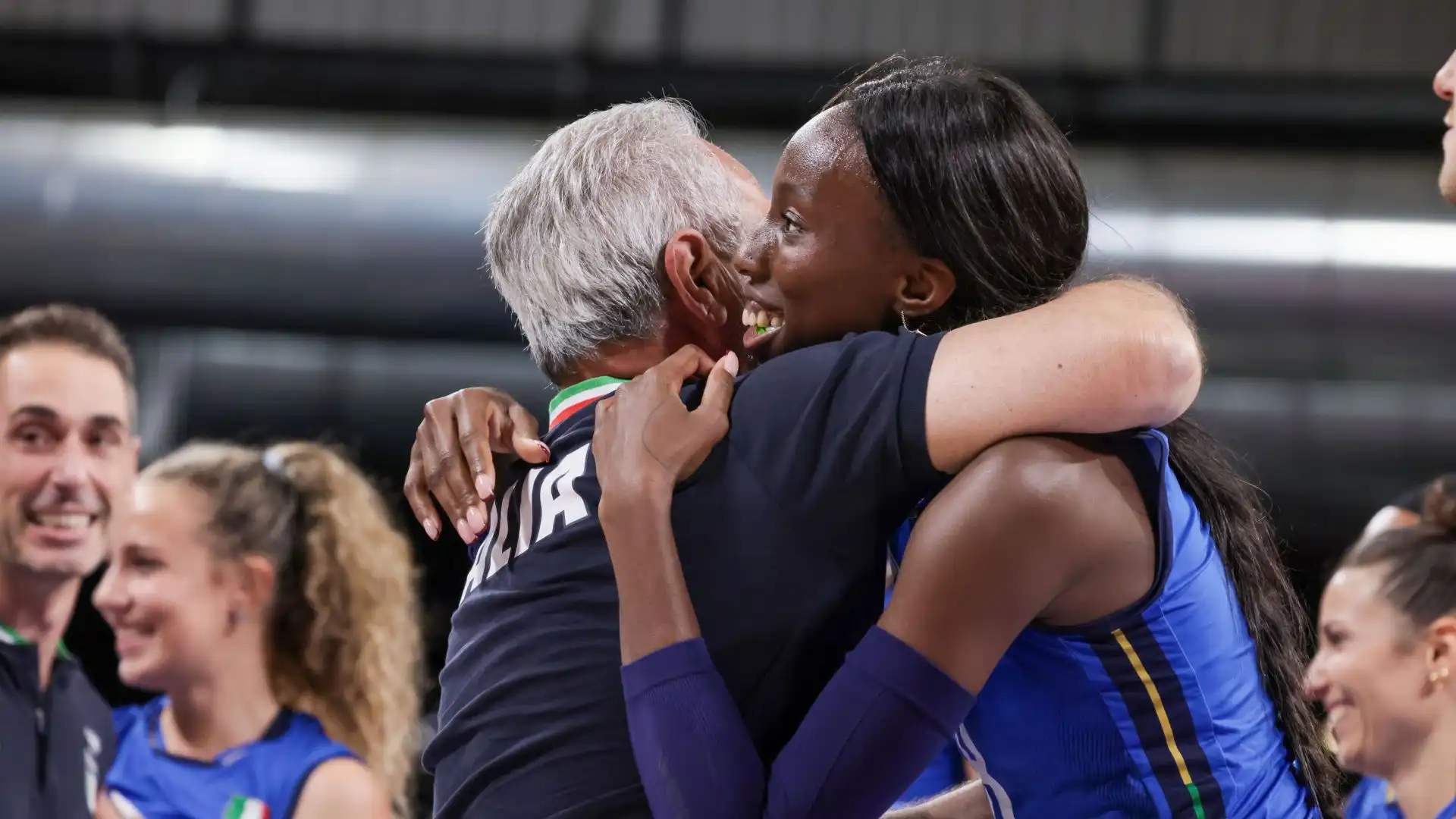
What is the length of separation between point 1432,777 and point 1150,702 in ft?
5.87

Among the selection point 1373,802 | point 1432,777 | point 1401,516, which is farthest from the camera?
point 1401,516

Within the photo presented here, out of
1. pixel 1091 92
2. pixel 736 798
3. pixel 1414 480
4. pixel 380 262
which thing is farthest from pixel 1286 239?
pixel 736 798

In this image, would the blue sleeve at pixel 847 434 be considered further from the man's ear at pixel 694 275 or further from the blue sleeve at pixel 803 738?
the man's ear at pixel 694 275

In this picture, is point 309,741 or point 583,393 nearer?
point 583,393

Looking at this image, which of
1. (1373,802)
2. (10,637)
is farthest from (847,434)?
(10,637)

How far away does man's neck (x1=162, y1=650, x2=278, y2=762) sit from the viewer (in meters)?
3.54

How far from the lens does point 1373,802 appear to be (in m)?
3.08

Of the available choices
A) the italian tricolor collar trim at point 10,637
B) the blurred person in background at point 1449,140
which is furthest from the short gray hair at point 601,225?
the italian tricolor collar trim at point 10,637

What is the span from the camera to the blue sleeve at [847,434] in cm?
120

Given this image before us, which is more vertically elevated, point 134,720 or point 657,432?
point 657,432

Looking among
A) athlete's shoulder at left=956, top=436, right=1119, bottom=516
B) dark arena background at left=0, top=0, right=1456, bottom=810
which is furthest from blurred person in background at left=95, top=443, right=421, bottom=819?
athlete's shoulder at left=956, top=436, right=1119, bottom=516

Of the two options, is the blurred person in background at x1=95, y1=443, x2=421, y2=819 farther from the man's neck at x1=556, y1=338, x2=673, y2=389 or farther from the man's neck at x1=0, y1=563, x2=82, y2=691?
the man's neck at x1=556, y1=338, x2=673, y2=389

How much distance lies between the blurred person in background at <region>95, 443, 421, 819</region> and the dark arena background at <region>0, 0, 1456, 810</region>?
1.60ft

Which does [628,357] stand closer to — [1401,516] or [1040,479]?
[1040,479]
